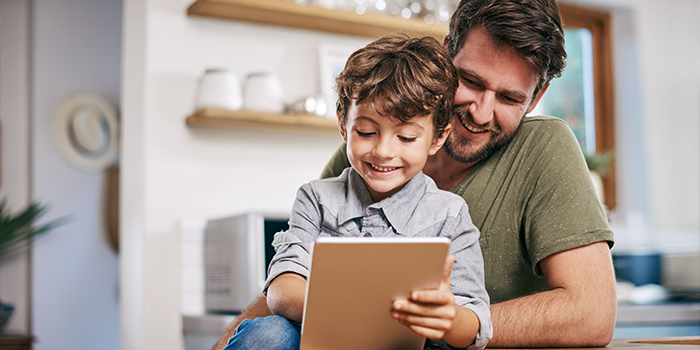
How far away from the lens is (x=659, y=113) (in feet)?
11.9

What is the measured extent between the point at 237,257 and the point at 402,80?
4.93 feet

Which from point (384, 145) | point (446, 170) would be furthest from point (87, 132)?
point (384, 145)

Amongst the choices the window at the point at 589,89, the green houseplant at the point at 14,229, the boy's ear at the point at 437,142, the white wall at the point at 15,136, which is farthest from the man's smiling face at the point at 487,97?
the white wall at the point at 15,136

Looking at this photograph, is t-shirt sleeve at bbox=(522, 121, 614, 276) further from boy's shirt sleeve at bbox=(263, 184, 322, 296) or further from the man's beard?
boy's shirt sleeve at bbox=(263, 184, 322, 296)

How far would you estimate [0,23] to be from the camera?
3.93 metres

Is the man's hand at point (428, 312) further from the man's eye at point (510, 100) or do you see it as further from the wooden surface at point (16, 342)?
the wooden surface at point (16, 342)

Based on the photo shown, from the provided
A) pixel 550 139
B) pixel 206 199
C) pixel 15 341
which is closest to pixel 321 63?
pixel 206 199

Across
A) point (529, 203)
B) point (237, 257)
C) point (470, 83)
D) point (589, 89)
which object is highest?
point (589, 89)

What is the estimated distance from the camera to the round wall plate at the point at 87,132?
410cm

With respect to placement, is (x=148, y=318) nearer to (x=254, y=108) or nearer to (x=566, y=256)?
(x=254, y=108)

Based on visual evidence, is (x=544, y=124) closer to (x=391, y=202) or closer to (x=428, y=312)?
(x=391, y=202)

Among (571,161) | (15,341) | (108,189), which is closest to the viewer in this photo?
(571,161)

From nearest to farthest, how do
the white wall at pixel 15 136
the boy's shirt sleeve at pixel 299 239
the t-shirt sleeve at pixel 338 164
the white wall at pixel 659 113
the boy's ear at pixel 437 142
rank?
the boy's shirt sleeve at pixel 299 239, the boy's ear at pixel 437 142, the t-shirt sleeve at pixel 338 164, the white wall at pixel 659 113, the white wall at pixel 15 136

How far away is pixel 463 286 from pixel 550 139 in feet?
1.43
